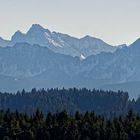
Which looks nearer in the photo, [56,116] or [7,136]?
[7,136]

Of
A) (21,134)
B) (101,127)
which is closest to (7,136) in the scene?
(21,134)

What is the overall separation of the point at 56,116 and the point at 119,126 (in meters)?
16.8

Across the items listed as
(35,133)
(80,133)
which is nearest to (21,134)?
(35,133)

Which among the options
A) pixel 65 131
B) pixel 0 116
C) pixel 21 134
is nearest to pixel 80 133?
pixel 65 131

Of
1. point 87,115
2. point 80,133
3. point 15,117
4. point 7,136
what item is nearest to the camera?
point 7,136

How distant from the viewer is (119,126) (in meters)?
170

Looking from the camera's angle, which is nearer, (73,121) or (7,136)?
(7,136)

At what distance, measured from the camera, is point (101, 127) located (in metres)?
169

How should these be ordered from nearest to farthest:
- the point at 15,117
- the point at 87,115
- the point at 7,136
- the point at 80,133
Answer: the point at 7,136 < the point at 80,133 < the point at 15,117 < the point at 87,115

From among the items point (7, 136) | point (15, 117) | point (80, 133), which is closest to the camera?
point (7, 136)

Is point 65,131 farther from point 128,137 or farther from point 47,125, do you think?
point 128,137

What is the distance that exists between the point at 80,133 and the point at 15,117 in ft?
65.0

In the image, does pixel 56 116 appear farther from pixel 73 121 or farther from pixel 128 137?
pixel 128 137

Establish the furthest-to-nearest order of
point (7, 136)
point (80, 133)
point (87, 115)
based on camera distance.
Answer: point (87, 115), point (80, 133), point (7, 136)
